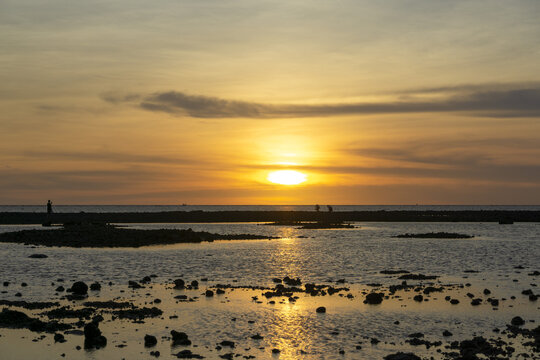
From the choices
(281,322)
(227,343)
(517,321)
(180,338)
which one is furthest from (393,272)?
(180,338)

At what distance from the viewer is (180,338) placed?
2425cm

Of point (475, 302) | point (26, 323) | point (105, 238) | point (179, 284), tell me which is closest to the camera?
point (26, 323)

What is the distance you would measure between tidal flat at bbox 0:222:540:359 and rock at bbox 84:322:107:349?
0.71 ft

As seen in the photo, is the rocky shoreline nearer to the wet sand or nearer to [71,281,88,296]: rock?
the wet sand

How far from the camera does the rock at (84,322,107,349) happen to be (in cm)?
2333

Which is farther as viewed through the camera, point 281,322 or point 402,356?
point 281,322

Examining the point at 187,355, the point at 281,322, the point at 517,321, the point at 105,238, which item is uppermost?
the point at 105,238

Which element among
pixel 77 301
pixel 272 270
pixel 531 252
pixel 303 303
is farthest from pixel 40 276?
pixel 531 252

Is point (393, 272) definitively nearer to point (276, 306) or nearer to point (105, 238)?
point (276, 306)

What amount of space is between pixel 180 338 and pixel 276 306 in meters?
9.08

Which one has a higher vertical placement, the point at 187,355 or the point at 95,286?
the point at 95,286

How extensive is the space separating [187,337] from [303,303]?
10.2m

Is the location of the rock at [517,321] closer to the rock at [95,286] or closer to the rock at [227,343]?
the rock at [227,343]

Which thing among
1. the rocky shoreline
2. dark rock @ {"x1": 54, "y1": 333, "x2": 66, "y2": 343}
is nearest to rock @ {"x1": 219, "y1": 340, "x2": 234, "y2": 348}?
dark rock @ {"x1": 54, "y1": 333, "x2": 66, "y2": 343}
